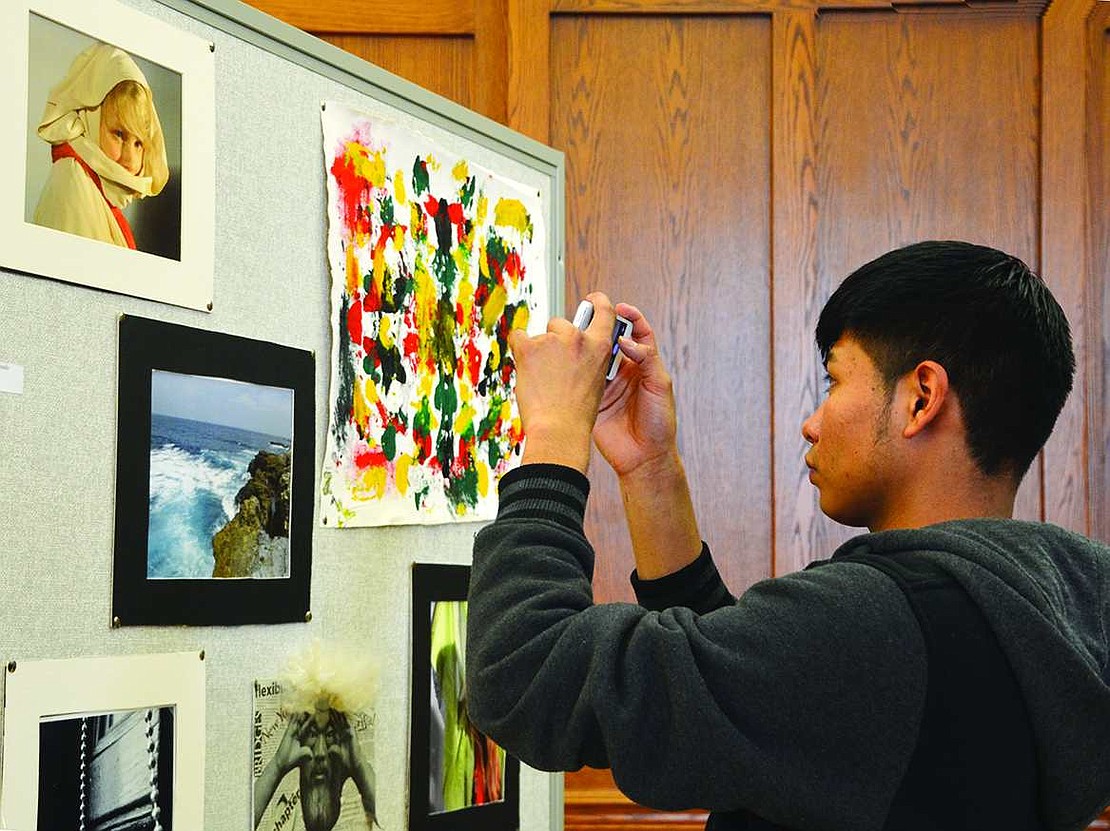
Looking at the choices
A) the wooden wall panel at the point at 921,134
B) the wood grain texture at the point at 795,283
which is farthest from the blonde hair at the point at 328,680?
the wooden wall panel at the point at 921,134

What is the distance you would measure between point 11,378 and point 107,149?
0.25m

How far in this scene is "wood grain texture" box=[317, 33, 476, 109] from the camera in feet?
10.6

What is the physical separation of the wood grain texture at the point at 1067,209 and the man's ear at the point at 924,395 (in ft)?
6.59

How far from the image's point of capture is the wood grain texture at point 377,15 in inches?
126

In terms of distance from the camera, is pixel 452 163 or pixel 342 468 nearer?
pixel 342 468

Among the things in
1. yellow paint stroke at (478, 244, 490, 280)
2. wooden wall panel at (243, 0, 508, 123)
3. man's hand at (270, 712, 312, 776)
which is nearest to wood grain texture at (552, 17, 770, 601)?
wooden wall panel at (243, 0, 508, 123)

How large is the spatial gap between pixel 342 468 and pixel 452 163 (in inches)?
17.8

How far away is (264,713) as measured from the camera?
4.71 feet

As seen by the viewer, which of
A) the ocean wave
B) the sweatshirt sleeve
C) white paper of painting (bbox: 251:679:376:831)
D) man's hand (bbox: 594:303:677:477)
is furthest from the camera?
man's hand (bbox: 594:303:677:477)

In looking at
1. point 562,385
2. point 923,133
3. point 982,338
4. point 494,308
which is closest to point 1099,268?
point 923,133

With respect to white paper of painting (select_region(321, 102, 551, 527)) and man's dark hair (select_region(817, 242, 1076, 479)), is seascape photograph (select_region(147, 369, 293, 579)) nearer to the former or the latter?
white paper of painting (select_region(321, 102, 551, 527))

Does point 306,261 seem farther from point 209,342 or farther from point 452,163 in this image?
point 452,163

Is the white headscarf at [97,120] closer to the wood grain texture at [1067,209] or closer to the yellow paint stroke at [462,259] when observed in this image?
the yellow paint stroke at [462,259]

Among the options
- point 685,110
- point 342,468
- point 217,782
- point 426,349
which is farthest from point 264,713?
point 685,110
